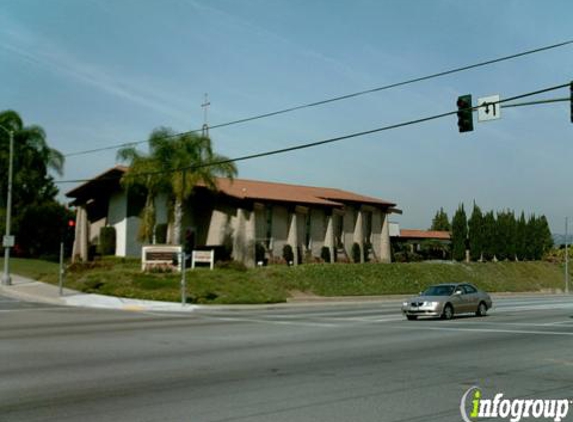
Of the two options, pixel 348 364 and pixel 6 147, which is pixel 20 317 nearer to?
pixel 348 364

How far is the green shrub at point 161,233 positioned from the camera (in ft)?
157

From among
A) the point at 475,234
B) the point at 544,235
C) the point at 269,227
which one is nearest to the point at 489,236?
the point at 475,234

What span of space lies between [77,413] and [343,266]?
3916cm

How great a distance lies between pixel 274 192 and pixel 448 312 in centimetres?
2980

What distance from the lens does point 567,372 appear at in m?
11.7

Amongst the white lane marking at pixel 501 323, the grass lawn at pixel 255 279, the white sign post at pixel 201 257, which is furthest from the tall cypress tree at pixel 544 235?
the white lane marking at pixel 501 323

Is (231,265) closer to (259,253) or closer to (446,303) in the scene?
(259,253)

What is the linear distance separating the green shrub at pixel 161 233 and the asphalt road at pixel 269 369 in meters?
25.9

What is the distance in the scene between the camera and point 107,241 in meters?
49.5

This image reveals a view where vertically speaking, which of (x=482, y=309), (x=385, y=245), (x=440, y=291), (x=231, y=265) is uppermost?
(x=385, y=245)

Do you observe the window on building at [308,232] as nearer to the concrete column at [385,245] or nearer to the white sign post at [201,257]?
the concrete column at [385,245]

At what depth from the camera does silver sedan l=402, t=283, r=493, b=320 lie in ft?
80.9

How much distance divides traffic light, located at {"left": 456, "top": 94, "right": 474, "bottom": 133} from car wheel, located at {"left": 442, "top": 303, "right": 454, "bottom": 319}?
8193mm

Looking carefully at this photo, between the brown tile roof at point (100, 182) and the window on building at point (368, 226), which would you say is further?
the window on building at point (368, 226)
